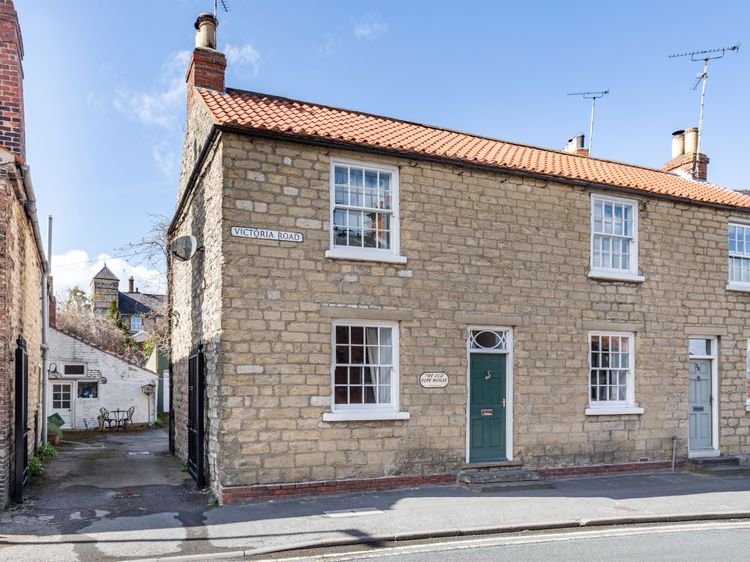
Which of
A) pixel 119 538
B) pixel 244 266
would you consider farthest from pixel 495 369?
pixel 119 538

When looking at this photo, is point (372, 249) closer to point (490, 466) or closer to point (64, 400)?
point (490, 466)

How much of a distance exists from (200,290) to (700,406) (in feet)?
36.7

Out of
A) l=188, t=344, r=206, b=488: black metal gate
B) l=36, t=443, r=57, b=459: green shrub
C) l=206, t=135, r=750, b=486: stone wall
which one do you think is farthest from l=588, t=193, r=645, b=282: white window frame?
l=36, t=443, r=57, b=459: green shrub

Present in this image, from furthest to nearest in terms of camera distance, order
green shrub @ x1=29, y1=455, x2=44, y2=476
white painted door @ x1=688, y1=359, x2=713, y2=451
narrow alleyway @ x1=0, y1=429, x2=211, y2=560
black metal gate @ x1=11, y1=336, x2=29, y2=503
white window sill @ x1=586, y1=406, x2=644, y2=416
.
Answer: white painted door @ x1=688, y1=359, x2=713, y2=451 < white window sill @ x1=586, y1=406, x2=644, y2=416 < green shrub @ x1=29, y1=455, x2=44, y2=476 < black metal gate @ x1=11, y1=336, x2=29, y2=503 < narrow alleyway @ x1=0, y1=429, x2=211, y2=560

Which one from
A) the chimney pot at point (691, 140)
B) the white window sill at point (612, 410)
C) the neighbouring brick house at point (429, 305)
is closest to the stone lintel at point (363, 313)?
the neighbouring brick house at point (429, 305)

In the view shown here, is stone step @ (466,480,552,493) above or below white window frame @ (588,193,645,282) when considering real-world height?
below

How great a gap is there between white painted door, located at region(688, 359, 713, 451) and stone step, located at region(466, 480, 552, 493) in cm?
491

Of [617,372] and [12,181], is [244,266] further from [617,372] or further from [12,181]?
[617,372]

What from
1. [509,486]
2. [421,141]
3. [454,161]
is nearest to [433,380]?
[509,486]

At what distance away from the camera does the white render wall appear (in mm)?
26141

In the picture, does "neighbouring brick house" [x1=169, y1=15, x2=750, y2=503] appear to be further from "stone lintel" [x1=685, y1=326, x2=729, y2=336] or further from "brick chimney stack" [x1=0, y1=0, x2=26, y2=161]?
"brick chimney stack" [x1=0, y1=0, x2=26, y2=161]

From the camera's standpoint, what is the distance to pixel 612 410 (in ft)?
43.6

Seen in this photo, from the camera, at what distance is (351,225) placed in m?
11.5

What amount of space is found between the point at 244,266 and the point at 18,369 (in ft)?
12.5
